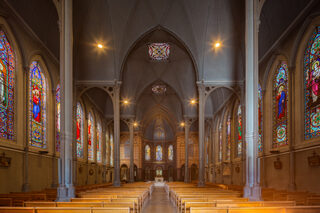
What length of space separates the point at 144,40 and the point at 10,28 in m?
11.7

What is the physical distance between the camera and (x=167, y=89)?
4381 centimetres

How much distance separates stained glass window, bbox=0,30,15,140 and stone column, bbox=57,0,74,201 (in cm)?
478

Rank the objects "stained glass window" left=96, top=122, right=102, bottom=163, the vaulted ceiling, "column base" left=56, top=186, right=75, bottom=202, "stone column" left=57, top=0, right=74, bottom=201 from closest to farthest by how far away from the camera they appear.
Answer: "column base" left=56, top=186, right=75, bottom=202
"stone column" left=57, top=0, right=74, bottom=201
the vaulted ceiling
"stained glass window" left=96, top=122, right=102, bottom=163

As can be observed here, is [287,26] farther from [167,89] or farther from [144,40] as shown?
[167,89]

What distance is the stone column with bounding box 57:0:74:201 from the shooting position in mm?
11062

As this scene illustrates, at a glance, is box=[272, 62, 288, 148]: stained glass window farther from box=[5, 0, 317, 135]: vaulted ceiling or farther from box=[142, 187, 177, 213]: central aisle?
box=[142, 187, 177, 213]: central aisle

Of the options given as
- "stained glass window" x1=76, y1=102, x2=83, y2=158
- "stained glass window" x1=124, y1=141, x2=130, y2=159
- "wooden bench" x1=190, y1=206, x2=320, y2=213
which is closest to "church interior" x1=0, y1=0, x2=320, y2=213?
"wooden bench" x1=190, y1=206, x2=320, y2=213

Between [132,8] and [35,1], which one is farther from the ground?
[132,8]

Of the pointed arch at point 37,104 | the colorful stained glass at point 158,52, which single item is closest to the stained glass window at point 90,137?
the colorful stained glass at point 158,52

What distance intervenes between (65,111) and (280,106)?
13.0 meters

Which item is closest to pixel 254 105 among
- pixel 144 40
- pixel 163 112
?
pixel 144 40

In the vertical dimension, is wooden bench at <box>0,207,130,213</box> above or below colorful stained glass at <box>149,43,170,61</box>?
below

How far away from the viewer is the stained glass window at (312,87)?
1429 centimetres

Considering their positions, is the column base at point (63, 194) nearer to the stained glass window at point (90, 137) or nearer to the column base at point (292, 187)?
the column base at point (292, 187)
